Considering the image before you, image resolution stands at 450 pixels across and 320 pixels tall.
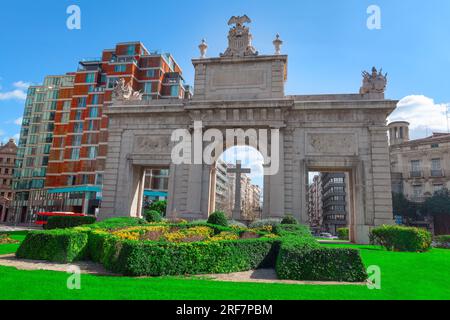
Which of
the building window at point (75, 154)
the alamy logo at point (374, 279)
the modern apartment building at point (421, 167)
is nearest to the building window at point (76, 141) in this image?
the building window at point (75, 154)

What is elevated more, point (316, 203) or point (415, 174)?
point (415, 174)

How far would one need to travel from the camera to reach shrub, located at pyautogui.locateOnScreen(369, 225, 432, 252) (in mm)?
17797

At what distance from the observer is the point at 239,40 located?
28125 mm

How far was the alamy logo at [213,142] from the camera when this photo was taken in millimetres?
25625

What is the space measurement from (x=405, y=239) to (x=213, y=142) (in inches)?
611

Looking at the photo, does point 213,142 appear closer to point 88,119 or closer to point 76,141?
point 88,119

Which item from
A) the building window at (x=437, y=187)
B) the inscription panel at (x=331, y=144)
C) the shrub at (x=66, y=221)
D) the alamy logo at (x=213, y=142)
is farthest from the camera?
the building window at (x=437, y=187)

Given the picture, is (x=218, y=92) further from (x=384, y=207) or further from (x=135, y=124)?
(x=384, y=207)

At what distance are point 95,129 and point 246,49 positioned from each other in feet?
129

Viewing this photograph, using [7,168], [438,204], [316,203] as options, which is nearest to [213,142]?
[438,204]

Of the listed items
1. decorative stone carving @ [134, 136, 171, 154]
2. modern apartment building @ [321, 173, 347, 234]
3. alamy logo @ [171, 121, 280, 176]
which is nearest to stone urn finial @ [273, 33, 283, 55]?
alamy logo @ [171, 121, 280, 176]

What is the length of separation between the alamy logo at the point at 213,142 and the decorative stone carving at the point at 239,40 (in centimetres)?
691

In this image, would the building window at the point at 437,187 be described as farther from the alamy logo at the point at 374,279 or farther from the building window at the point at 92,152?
the building window at the point at 92,152
